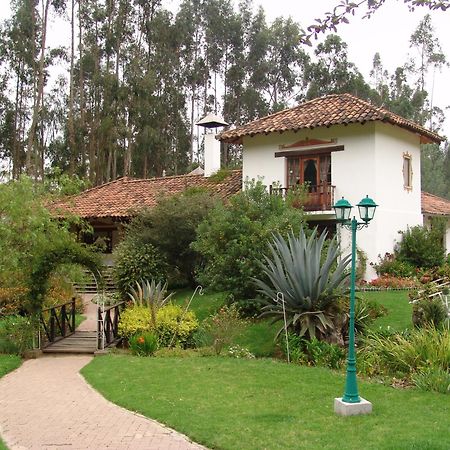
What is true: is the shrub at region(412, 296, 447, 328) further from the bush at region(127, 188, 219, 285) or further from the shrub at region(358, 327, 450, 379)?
the bush at region(127, 188, 219, 285)

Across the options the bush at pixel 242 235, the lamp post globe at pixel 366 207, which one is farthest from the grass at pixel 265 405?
the bush at pixel 242 235

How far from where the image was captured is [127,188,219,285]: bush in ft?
64.8

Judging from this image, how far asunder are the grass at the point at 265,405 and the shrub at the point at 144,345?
3.64ft

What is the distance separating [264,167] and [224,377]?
45.3ft

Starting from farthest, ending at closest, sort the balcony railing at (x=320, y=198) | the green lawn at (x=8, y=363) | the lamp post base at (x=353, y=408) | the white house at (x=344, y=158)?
the balcony railing at (x=320, y=198), the white house at (x=344, y=158), the green lawn at (x=8, y=363), the lamp post base at (x=353, y=408)

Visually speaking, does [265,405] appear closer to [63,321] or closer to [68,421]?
[68,421]

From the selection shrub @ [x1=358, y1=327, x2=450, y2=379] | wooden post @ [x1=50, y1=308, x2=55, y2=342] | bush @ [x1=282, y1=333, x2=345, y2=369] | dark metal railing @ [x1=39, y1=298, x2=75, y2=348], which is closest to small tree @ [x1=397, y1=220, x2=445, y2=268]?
bush @ [x1=282, y1=333, x2=345, y2=369]

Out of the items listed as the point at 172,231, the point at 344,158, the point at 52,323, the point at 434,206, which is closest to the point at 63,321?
the point at 52,323

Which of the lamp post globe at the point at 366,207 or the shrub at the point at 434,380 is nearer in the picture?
the lamp post globe at the point at 366,207

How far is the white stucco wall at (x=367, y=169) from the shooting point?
20969mm

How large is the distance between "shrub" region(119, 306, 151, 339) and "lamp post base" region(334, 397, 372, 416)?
6498 millimetres

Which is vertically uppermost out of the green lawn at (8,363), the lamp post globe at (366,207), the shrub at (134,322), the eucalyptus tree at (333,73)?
the eucalyptus tree at (333,73)

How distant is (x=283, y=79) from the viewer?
4447 centimetres

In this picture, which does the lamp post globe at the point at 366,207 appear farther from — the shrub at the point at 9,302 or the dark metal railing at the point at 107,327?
the shrub at the point at 9,302
